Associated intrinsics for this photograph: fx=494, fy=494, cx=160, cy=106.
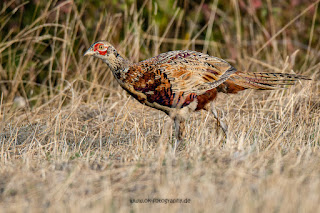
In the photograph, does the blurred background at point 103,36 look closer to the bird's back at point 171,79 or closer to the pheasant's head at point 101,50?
the pheasant's head at point 101,50

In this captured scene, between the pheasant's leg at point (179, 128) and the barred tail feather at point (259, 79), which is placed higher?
the barred tail feather at point (259, 79)

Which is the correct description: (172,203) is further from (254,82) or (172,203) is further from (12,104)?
(12,104)

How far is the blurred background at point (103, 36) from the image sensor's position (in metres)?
5.91

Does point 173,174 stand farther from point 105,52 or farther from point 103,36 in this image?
point 103,36

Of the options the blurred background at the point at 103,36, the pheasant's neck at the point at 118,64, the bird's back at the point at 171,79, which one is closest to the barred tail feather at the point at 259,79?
the bird's back at the point at 171,79

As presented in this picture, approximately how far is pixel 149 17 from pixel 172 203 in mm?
4161

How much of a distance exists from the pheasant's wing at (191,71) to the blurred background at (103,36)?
1.60 m

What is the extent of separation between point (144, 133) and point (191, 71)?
891 mm

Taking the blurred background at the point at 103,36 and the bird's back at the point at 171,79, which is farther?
the blurred background at the point at 103,36

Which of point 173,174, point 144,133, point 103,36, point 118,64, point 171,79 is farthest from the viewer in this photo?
point 103,36

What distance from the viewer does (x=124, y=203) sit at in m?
2.53

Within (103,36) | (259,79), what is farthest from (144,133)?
(103,36)

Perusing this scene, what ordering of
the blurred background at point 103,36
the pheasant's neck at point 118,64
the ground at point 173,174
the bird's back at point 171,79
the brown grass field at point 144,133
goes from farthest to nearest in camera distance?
the blurred background at point 103,36, the pheasant's neck at point 118,64, the bird's back at point 171,79, the brown grass field at point 144,133, the ground at point 173,174

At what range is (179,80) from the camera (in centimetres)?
412
